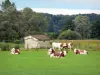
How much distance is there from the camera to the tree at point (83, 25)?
215 ft

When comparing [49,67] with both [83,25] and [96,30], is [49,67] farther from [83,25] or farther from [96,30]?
[83,25]

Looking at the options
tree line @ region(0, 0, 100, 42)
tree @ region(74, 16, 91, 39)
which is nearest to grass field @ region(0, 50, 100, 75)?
tree line @ region(0, 0, 100, 42)

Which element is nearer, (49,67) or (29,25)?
(49,67)

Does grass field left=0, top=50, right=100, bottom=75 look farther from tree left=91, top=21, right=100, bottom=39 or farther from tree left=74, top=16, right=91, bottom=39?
tree left=74, top=16, right=91, bottom=39

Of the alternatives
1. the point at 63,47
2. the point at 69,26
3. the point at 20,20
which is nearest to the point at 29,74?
the point at 63,47

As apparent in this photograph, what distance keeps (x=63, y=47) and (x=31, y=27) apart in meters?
25.2

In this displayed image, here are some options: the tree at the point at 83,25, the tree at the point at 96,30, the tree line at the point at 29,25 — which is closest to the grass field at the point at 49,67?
the tree line at the point at 29,25

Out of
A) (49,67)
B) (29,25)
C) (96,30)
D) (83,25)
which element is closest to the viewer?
(49,67)

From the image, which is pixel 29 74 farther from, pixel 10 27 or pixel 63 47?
pixel 10 27

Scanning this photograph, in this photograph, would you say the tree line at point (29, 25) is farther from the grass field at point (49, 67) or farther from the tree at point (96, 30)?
the grass field at point (49, 67)

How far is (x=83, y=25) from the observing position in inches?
2692

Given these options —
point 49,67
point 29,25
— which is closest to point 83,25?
point 29,25

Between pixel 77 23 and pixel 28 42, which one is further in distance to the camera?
pixel 77 23

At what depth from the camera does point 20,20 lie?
5516cm
